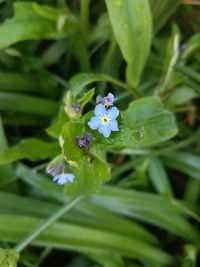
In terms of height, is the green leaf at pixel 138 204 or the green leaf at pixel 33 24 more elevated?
the green leaf at pixel 33 24

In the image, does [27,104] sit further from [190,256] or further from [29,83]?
[190,256]

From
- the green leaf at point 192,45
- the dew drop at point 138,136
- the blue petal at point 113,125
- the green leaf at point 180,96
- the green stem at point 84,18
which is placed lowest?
the dew drop at point 138,136

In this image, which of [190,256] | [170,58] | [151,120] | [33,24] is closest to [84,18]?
[33,24]

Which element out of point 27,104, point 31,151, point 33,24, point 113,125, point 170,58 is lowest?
point 113,125

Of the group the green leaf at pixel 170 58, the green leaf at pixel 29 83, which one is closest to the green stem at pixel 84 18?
the green leaf at pixel 29 83

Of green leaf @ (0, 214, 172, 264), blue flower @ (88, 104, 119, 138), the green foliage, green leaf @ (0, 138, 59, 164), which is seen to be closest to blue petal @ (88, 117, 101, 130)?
blue flower @ (88, 104, 119, 138)

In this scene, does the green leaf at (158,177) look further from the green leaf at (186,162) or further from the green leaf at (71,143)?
the green leaf at (71,143)
